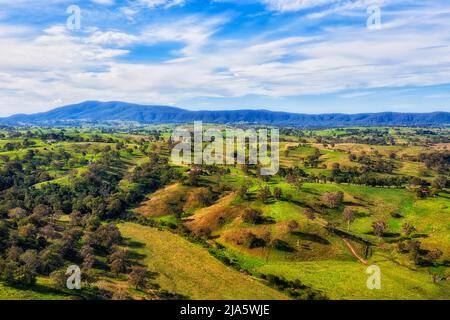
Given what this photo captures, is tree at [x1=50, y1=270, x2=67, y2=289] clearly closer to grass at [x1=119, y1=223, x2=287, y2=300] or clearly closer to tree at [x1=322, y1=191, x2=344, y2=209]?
grass at [x1=119, y1=223, x2=287, y2=300]

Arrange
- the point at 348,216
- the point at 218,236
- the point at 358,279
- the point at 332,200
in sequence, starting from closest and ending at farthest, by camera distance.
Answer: the point at 358,279 → the point at 348,216 → the point at 218,236 → the point at 332,200

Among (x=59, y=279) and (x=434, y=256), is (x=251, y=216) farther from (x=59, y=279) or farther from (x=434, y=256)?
(x=59, y=279)

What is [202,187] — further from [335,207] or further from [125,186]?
[335,207]

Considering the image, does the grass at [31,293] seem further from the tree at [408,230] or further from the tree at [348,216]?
the tree at [408,230]

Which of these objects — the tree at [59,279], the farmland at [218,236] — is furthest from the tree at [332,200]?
the tree at [59,279]

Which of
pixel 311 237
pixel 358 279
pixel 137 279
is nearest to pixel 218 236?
pixel 311 237

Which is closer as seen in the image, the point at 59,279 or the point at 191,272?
the point at 59,279

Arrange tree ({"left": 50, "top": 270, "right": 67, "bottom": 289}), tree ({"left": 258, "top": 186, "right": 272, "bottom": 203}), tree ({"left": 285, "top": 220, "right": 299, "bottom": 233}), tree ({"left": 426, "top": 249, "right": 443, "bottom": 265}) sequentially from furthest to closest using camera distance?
tree ({"left": 258, "top": 186, "right": 272, "bottom": 203}) < tree ({"left": 285, "top": 220, "right": 299, "bottom": 233}) < tree ({"left": 426, "top": 249, "right": 443, "bottom": 265}) < tree ({"left": 50, "top": 270, "right": 67, "bottom": 289})

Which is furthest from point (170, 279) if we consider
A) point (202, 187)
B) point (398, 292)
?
point (202, 187)

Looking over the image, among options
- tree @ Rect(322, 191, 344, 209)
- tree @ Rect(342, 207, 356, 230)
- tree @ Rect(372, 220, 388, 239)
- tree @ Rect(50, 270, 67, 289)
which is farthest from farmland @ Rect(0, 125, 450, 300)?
tree @ Rect(342, 207, 356, 230)
